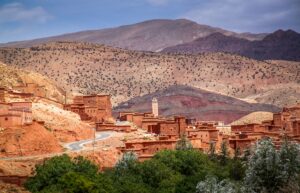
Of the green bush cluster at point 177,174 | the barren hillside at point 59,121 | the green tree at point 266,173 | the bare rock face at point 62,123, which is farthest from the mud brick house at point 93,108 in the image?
the green tree at point 266,173

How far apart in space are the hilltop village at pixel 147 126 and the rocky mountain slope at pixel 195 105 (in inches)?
1908

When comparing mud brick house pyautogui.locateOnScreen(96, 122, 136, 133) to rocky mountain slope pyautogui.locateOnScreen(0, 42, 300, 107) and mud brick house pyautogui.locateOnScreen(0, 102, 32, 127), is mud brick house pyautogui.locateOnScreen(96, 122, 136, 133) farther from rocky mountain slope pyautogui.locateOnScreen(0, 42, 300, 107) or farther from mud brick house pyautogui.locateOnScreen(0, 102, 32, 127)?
rocky mountain slope pyautogui.locateOnScreen(0, 42, 300, 107)

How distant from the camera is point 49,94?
86.5m

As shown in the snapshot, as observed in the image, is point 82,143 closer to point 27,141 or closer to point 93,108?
point 27,141

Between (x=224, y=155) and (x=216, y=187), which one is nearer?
(x=216, y=187)

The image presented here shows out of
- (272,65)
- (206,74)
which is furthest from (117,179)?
(272,65)

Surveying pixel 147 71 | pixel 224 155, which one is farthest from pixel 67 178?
pixel 147 71

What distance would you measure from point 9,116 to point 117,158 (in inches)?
346

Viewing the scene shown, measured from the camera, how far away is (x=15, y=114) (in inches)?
2078

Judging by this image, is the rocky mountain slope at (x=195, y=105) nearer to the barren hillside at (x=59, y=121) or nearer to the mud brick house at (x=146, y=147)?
the barren hillside at (x=59, y=121)

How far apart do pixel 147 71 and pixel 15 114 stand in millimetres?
120855

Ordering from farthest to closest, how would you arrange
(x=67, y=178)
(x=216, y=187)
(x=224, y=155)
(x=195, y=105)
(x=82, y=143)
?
1. (x=195, y=105)
2. (x=224, y=155)
3. (x=82, y=143)
4. (x=67, y=178)
5. (x=216, y=187)

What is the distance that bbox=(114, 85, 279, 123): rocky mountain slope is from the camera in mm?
128375

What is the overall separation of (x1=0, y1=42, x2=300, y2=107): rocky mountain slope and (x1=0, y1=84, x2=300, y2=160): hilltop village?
245 feet
